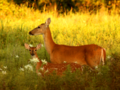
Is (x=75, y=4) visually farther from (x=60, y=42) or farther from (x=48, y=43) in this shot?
(x=48, y=43)

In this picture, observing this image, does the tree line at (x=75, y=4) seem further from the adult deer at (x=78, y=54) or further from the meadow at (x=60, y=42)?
the adult deer at (x=78, y=54)

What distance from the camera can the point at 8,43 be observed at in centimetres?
894

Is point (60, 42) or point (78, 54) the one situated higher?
point (60, 42)

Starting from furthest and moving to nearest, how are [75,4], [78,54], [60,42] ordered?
[75,4]
[60,42]
[78,54]

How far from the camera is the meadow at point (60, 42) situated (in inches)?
185

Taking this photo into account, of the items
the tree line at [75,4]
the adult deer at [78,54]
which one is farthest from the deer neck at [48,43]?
the tree line at [75,4]

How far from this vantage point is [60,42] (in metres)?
9.11

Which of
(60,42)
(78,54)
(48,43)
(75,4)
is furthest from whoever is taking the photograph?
(75,4)

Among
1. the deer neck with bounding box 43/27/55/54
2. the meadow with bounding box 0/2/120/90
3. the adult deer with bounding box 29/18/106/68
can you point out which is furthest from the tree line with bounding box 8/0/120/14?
the adult deer with bounding box 29/18/106/68

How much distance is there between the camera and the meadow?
471cm

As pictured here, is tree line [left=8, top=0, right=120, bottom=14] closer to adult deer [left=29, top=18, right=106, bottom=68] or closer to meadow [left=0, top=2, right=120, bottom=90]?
meadow [left=0, top=2, right=120, bottom=90]

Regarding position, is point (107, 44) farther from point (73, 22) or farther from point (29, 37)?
point (73, 22)

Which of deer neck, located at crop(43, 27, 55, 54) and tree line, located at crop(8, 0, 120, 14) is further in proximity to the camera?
tree line, located at crop(8, 0, 120, 14)

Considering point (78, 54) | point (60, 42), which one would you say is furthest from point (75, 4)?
point (78, 54)
